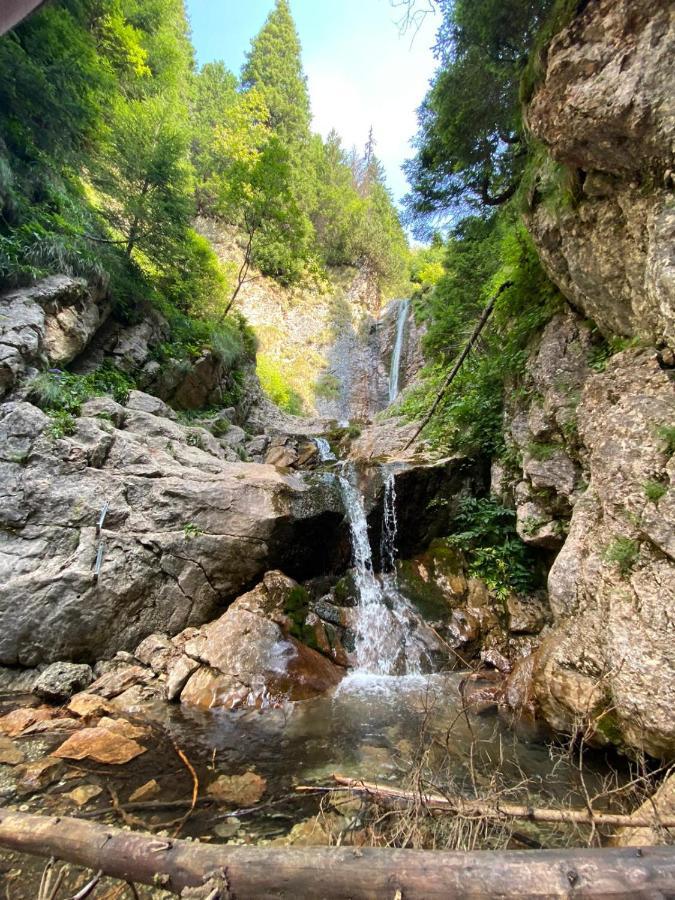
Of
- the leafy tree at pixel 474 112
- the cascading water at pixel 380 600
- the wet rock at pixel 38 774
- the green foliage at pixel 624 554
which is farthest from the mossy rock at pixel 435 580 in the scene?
the leafy tree at pixel 474 112

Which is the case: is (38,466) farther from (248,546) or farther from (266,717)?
(266,717)

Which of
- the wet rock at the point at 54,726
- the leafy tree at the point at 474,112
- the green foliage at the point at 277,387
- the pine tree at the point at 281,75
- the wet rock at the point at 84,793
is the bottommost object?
the wet rock at the point at 54,726

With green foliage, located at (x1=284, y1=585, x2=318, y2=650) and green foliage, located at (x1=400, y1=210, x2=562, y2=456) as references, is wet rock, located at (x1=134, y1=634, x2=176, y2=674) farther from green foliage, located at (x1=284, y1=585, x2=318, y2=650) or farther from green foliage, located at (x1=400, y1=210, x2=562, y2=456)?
green foliage, located at (x1=400, y1=210, x2=562, y2=456)

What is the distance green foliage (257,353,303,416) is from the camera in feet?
66.7

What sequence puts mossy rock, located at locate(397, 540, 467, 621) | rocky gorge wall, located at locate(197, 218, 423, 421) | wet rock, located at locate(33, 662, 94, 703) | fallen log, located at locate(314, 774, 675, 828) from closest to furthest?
fallen log, located at locate(314, 774, 675, 828) → wet rock, located at locate(33, 662, 94, 703) → mossy rock, located at locate(397, 540, 467, 621) → rocky gorge wall, located at locate(197, 218, 423, 421)

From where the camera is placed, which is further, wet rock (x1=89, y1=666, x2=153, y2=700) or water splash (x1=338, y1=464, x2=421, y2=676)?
water splash (x1=338, y1=464, x2=421, y2=676)

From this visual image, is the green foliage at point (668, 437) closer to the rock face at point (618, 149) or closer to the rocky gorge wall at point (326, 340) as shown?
the rock face at point (618, 149)

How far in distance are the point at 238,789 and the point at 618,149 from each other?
25.0 feet

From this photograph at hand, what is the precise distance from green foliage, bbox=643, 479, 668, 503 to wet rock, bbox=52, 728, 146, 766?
5.72m

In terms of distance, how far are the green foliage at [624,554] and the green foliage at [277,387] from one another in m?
17.0

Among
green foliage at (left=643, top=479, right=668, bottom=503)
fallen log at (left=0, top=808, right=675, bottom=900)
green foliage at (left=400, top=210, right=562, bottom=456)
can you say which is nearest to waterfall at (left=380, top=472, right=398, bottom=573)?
green foliage at (left=400, top=210, right=562, bottom=456)

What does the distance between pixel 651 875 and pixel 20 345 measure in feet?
30.6

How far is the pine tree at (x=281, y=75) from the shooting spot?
26828mm

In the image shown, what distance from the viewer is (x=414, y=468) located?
9312 mm
